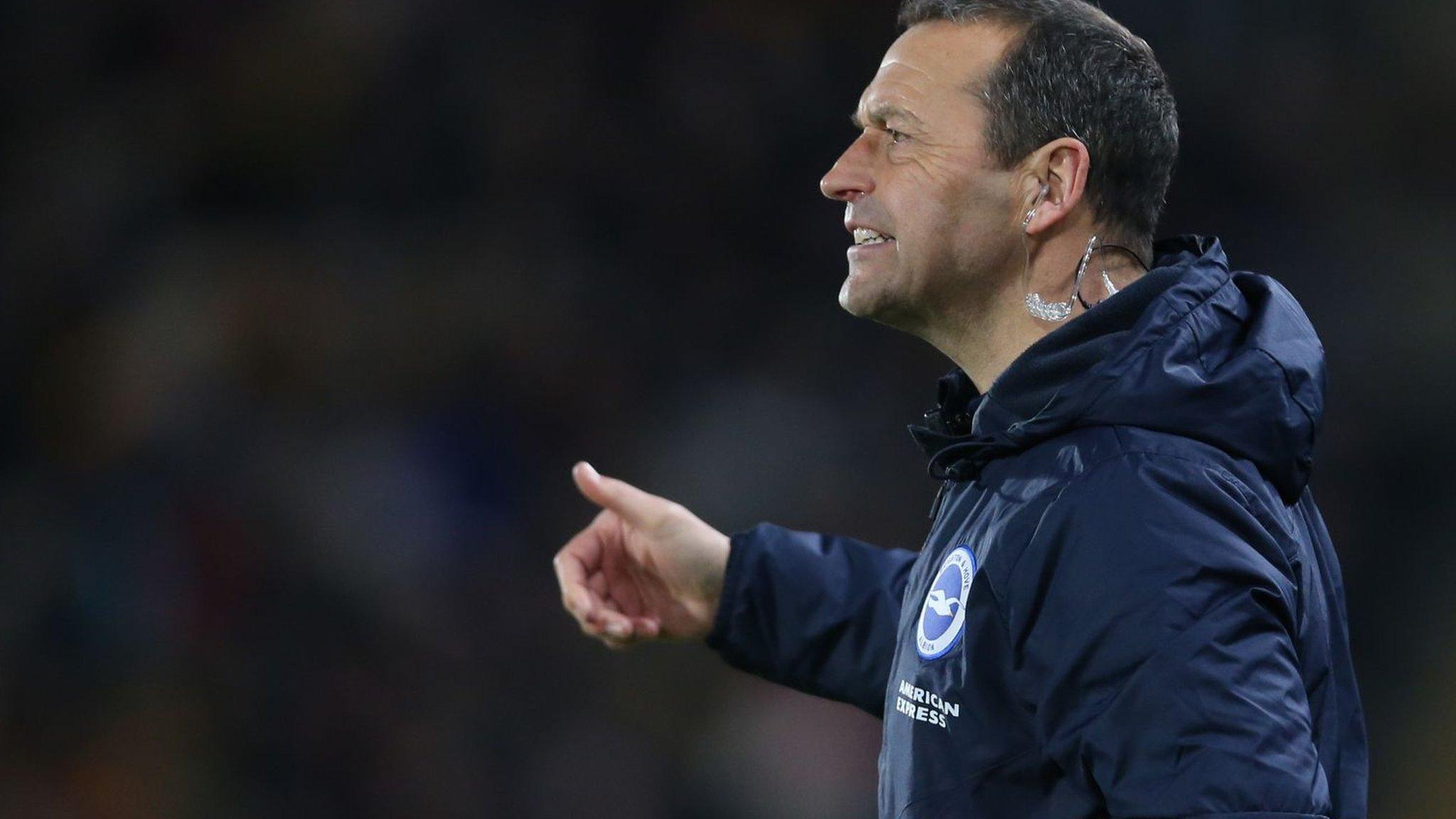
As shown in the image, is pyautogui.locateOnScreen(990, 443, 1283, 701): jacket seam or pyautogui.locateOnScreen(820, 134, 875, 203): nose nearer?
pyautogui.locateOnScreen(990, 443, 1283, 701): jacket seam

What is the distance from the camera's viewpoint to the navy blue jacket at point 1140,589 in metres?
1.47

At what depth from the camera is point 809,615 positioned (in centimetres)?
245

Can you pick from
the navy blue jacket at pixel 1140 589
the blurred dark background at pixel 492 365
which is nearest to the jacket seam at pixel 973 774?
the navy blue jacket at pixel 1140 589

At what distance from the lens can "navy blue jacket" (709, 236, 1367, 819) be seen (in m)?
1.47

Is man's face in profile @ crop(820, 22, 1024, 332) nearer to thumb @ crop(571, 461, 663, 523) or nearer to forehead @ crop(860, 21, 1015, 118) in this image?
forehead @ crop(860, 21, 1015, 118)

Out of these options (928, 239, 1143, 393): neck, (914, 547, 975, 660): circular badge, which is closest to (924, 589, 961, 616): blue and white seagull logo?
(914, 547, 975, 660): circular badge

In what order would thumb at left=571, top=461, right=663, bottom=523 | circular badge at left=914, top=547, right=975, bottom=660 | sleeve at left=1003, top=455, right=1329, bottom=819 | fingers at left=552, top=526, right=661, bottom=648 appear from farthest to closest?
thumb at left=571, top=461, right=663, bottom=523 < fingers at left=552, top=526, right=661, bottom=648 < circular badge at left=914, top=547, right=975, bottom=660 < sleeve at left=1003, top=455, right=1329, bottom=819

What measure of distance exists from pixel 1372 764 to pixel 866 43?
2784mm

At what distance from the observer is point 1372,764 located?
4512 millimetres

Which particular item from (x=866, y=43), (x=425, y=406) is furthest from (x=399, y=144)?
(x=866, y=43)

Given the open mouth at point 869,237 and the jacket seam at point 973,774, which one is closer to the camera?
the jacket seam at point 973,774

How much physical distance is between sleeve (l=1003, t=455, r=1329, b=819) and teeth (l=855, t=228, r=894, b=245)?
1.78 ft

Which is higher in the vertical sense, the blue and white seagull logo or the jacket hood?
the jacket hood

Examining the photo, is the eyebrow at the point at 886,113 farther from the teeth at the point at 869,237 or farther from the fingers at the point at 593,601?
the fingers at the point at 593,601
